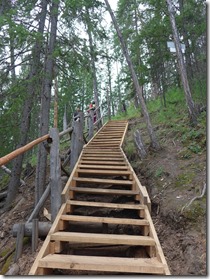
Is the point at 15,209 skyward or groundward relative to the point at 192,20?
groundward

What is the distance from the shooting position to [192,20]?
31.8 feet

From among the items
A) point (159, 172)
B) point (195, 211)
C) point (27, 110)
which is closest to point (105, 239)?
point (195, 211)

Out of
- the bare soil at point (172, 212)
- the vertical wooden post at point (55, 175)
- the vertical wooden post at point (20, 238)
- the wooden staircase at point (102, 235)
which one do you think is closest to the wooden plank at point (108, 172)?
the wooden staircase at point (102, 235)

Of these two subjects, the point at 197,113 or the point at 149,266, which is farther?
the point at 197,113

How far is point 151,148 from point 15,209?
411 cm

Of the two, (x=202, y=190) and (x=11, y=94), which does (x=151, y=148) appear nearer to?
(x=202, y=190)

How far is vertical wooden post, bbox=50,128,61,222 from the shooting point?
3.92m

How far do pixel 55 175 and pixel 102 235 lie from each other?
1.35 metres

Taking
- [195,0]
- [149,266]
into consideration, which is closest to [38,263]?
[149,266]

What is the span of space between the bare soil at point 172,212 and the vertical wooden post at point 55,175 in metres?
0.98

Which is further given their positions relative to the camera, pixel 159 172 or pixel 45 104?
pixel 45 104

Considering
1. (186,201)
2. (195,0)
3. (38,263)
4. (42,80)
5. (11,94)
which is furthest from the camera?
(195,0)

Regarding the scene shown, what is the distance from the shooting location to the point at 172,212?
4.12 metres

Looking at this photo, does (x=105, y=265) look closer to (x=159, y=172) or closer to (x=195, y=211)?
(x=195, y=211)
